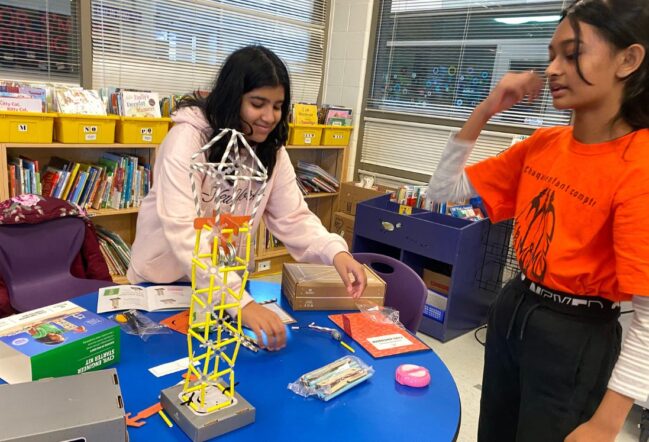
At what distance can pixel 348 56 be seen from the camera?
417 cm

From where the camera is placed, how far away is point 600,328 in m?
1.04

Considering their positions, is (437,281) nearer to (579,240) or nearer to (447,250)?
(447,250)

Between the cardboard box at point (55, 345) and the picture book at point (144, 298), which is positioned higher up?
the cardboard box at point (55, 345)

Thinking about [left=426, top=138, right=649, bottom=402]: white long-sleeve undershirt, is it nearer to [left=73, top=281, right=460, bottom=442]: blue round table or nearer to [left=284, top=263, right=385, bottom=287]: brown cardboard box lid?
[left=73, top=281, right=460, bottom=442]: blue round table

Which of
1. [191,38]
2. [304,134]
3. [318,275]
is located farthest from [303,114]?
[318,275]

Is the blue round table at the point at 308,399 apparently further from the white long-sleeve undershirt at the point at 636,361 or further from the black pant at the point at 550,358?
the white long-sleeve undershirt at the point at 636,361

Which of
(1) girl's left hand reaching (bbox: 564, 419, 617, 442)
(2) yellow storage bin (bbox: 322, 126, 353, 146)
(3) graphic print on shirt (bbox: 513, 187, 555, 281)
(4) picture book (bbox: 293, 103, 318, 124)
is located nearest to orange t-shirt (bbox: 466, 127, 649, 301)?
(3) graphic print on shirt (bbox: 513, 187, 555, 281)

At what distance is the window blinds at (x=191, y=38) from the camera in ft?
10.2

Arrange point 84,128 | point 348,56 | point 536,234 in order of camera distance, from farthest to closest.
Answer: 1. point 348,56
2. point 84,128
3. point 536,234

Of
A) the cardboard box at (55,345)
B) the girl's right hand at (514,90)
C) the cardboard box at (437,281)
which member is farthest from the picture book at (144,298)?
the cardboard box at (437,281)

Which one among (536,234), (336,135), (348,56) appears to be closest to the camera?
(536,234)

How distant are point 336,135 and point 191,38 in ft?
4.34

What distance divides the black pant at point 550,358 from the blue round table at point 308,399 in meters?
0.17

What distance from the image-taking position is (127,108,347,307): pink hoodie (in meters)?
1.30
